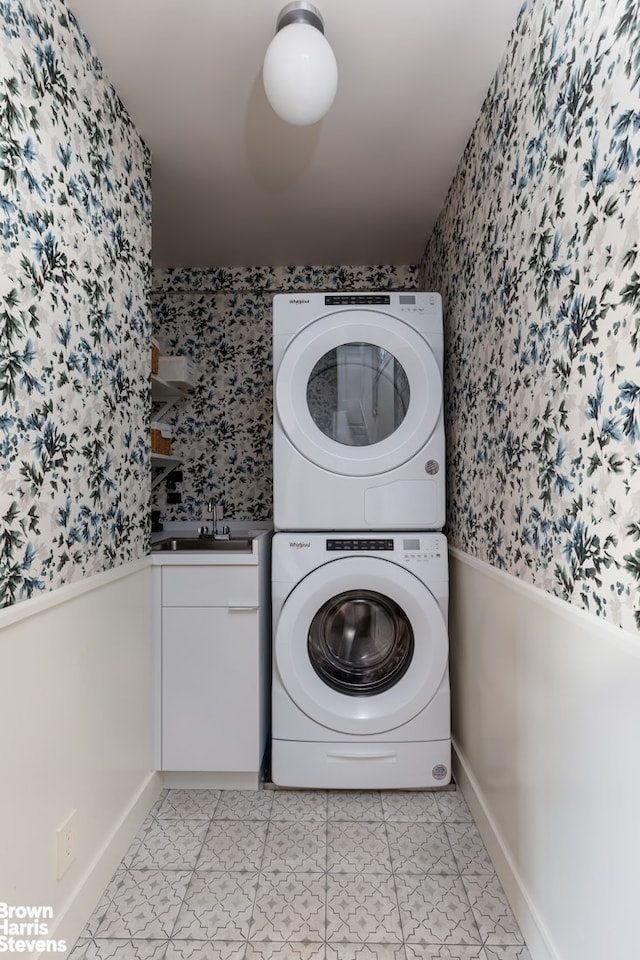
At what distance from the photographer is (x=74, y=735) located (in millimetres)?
1395

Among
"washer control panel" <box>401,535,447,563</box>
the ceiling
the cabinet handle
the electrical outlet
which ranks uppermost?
the ceiling

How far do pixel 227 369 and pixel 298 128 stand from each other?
1.39m

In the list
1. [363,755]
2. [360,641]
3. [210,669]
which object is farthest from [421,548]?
[210,669]

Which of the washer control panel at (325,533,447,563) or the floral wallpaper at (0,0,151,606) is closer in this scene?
the floral wallpaper at (0,0,151,606)

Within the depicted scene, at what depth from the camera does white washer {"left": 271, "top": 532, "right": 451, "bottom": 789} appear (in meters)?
2.00

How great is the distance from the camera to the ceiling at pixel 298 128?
1.47 metres

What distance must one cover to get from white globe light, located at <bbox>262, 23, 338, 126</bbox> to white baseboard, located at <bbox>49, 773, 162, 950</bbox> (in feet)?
6.91

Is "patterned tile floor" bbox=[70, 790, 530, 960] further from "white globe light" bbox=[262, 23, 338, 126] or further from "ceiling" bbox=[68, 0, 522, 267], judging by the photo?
"ceiling" bbox=[68, 0, 522, 267]

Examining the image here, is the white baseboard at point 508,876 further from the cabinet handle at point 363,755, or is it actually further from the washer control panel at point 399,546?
the washer control panel at point 399,546

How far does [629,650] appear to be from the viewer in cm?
91

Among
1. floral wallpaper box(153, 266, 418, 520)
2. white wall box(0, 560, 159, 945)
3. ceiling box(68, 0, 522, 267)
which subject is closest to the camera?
white wall box(0, 560, 159, 945)

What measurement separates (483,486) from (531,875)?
1.07m

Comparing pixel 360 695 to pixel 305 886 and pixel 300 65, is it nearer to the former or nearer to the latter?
pixel 305 886

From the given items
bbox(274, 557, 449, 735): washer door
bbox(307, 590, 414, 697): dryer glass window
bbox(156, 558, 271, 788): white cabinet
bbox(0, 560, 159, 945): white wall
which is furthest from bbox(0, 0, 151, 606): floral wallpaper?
bbox(307, 590, 414, 697): dryer glass window
